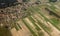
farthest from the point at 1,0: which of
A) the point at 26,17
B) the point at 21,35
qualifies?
the point at 21,35

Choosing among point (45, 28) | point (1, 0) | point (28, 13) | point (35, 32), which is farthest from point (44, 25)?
point (1, 0)

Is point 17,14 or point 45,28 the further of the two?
point 17,14

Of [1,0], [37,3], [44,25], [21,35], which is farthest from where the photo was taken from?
[37,3]

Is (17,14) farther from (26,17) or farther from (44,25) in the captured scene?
(44,25)

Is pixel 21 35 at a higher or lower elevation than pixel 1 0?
lower

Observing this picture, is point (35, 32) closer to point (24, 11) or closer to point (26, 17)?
point (26, 17)

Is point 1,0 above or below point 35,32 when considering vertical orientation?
above

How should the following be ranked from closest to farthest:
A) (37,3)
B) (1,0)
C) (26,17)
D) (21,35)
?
(21,35), (26,17), (1,0), (37,3)

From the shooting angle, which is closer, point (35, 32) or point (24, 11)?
point (35, 32)

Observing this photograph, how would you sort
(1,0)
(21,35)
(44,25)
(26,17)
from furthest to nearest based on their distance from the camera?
(1,0)
(26,17)
(44,25)
(21,35)
